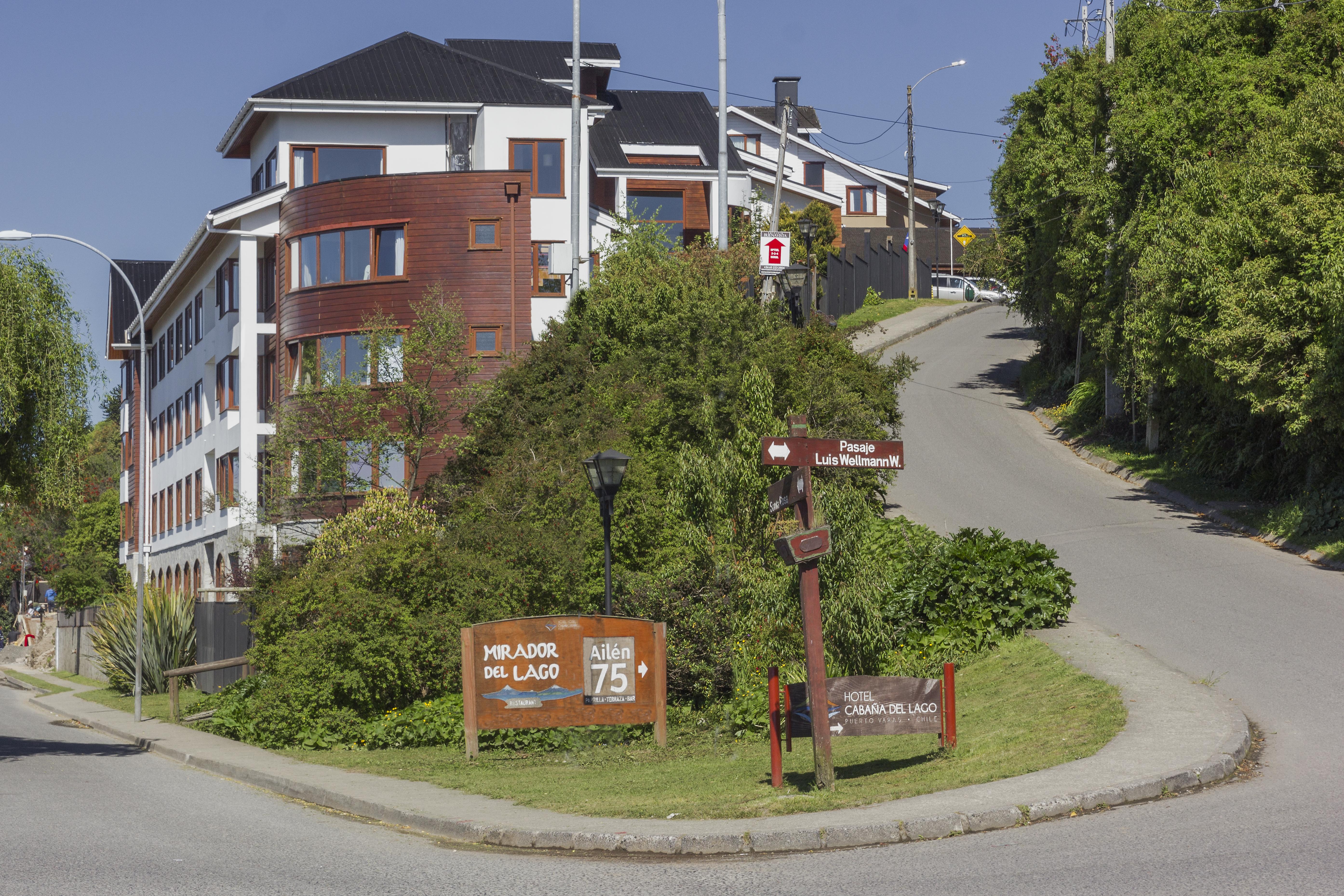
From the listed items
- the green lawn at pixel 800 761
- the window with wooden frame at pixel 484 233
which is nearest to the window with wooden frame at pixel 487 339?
the window with wooden frame at pixel 484 233

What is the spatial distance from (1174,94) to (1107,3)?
659cm

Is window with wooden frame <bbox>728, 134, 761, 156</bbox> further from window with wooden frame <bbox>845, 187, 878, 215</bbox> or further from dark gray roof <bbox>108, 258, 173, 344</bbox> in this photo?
dark gray roof <bbox>108, 258, 173, 344</bbox>

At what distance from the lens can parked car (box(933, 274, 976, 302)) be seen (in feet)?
249

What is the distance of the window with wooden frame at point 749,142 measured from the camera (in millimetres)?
76500

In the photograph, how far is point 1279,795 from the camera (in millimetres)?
9453

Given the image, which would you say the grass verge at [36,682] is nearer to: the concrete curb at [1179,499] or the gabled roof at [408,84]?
the gabled roof at [408,84]

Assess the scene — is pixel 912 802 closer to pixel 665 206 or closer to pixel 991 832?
pixel 991 832

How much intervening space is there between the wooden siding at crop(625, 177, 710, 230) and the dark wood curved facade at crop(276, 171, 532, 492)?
57.9 feet

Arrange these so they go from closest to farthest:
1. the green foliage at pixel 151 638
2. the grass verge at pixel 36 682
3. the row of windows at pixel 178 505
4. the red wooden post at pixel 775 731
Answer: the red wooden post at pixel 775 731
the green foliage at pixel 151 638
the grass verge at pixel 36 682
the row of windows at pixel 178 505

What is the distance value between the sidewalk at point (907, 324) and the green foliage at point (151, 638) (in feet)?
82.0

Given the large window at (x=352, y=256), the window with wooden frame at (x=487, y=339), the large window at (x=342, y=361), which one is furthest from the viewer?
the large window at (x=352, y=256)

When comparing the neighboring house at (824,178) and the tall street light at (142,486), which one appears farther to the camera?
the neighboring house at (824,178)

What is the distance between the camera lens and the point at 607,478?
54.7 ft

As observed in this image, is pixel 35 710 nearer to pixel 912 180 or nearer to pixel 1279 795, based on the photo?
pixel 1279 795
